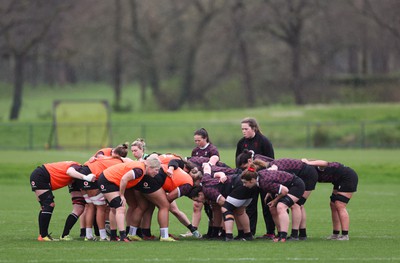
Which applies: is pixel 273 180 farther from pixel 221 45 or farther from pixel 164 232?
pixel 221 45

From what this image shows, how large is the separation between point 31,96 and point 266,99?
28638mm

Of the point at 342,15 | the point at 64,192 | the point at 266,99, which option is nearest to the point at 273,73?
the point at 266,99

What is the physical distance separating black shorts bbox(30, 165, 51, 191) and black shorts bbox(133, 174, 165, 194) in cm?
155

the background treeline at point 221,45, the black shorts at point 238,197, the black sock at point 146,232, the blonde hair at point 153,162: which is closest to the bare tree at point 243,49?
the background treeline at point 221,45

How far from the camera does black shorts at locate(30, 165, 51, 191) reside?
50.9 ft

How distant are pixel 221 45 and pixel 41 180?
2199 inches

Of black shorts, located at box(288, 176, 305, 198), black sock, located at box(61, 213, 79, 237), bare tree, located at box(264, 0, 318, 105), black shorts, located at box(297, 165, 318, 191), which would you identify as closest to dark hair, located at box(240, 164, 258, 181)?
black shorts, located at box(288, 176, 305, 198)

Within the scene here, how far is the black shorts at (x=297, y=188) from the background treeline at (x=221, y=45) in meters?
47.9

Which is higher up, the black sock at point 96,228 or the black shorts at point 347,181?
the black shorts at point 347,181

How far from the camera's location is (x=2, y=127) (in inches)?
1971

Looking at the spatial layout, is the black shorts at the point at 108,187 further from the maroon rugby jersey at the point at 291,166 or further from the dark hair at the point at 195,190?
the maroon rugby jersey at the point at 291,166

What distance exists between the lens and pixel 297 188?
15.2 metres

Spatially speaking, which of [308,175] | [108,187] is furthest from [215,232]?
[108,187]

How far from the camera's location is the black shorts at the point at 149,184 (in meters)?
15.5
